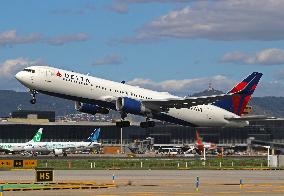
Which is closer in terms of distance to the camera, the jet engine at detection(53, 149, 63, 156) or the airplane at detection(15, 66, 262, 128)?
the airplane at detection(15, 66, 262, 128)

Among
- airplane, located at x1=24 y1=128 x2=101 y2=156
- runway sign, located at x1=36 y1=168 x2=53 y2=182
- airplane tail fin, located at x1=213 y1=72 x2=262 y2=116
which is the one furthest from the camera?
airplane, located at x1=24 y1=128 x2=101 y2=156

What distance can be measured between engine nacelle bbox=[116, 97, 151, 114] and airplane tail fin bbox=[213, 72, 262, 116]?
61.1ft

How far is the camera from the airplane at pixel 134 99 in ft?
292

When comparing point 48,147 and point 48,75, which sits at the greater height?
point 48,75

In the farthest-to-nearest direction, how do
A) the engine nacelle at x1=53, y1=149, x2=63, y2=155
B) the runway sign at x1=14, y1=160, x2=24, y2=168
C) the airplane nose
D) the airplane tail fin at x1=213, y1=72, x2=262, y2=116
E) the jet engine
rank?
the engine nacelle at x1=53, y1=149, x2=63, y2=155
the jet engine
the airplane tail fin at x1=213, y1=72, x2=262, y2=116
the runway sign at x1=14, y1=160, x2=24, y2=168
the airplane nose

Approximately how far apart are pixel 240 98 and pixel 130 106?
24583 millimetres

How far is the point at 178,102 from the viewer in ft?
320

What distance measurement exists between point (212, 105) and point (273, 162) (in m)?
13.9

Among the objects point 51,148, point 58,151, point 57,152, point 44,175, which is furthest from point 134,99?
point 51,148

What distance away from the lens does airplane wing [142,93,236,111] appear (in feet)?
317

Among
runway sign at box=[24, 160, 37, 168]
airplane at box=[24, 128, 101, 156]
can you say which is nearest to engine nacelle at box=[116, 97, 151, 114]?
runway sign at box=[24, 160, 37, 168]

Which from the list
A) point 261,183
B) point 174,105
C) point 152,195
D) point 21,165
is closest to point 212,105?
point 174,105

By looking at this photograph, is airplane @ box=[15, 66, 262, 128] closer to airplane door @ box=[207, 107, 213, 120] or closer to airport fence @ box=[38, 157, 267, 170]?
airplane door @ box=[207, 107, 213, 120]

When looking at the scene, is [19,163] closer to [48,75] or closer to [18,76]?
[18,76]
